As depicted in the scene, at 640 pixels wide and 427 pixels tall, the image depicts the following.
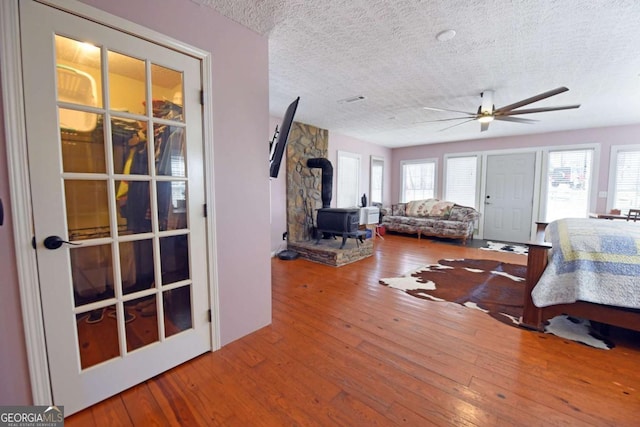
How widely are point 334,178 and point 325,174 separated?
0.97 metres

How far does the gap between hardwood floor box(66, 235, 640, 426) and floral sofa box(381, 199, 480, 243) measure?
3.66m

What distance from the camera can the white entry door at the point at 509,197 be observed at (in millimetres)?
5750

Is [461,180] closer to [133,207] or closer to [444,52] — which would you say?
[444,52]

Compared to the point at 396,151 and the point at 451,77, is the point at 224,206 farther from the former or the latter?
the point at 396,151

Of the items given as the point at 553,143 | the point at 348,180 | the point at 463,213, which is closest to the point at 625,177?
the point at 553,143

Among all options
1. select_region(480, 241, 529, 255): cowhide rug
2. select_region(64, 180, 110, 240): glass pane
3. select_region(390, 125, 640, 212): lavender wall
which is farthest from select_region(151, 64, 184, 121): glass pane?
select_region(390, 125, 640, 212): lavender wall

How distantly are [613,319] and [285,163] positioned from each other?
14.0 ft

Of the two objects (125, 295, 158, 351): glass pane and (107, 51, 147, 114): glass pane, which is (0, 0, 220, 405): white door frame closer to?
(107, 51, 147, 114): glass pane

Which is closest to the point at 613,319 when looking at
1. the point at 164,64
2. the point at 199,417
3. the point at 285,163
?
the point at 199,417

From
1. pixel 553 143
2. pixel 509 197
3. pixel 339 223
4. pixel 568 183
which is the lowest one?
pixel 339 223

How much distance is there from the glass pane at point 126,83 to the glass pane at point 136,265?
2.54 ft

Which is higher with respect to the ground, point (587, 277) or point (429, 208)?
point (429, 208)

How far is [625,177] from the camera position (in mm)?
4824

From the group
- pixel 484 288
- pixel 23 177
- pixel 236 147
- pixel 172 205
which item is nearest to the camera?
pixel 23 177
